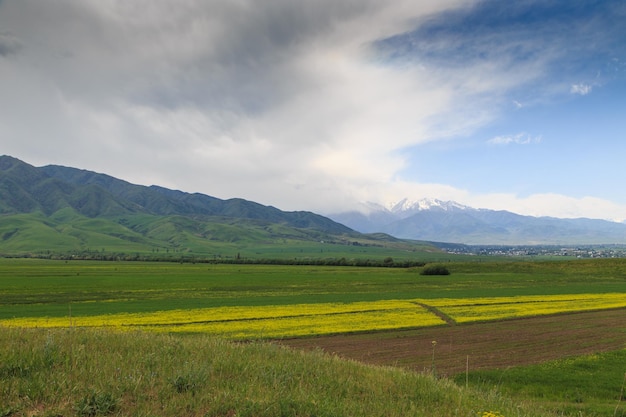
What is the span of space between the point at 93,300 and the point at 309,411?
62.3 meters

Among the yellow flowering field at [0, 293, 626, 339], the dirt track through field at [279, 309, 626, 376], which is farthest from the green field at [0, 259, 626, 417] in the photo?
the dirt track through field at [279, 309, 626, 376]

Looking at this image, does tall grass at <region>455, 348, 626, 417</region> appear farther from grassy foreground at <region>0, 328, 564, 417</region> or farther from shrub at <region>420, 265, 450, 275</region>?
shrub at <region>420, 265, 450, 275</region>

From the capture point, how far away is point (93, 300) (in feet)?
192

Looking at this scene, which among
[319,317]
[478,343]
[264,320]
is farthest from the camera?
[319,317]

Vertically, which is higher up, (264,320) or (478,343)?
(478,343)

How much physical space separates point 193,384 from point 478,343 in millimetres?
28212

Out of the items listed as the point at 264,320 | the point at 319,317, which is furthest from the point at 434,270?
the point at 264,320

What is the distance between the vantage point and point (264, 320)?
40.7 m

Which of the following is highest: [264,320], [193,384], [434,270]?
[193,384]

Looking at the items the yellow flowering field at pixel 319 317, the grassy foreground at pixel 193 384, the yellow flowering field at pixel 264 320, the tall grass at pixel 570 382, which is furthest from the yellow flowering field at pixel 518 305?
the grassy foreground at pixel 193 384

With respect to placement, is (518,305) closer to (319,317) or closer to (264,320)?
(319,317)

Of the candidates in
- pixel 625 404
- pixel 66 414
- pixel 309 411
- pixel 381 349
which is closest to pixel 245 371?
pixel 309 411

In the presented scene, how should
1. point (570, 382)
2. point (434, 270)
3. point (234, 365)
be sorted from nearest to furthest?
point (234, 365), point (570, 382), point (434, 270)

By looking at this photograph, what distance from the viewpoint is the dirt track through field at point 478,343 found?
25.0 m
